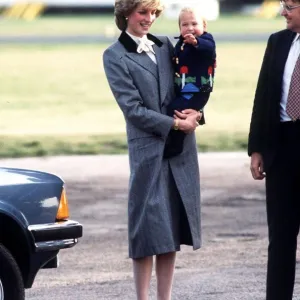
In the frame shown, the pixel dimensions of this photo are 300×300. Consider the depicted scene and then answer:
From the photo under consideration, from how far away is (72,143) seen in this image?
15883 millimetres

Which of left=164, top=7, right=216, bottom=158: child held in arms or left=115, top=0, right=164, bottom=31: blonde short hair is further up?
left=115, top=0, right=164, bottom=31: blonde short hair

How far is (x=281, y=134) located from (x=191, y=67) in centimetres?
58

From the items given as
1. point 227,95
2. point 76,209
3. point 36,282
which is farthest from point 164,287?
point 227,95

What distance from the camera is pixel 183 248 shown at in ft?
29.6

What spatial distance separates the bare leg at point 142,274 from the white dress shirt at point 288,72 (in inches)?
42.1

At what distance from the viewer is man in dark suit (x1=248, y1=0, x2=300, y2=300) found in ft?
18.3

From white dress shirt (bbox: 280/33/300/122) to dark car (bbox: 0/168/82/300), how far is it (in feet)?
4.09

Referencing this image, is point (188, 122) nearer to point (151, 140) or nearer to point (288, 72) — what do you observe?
point (151, 140)

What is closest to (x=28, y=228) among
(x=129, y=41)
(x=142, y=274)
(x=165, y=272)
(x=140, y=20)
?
(x=142, y=274)

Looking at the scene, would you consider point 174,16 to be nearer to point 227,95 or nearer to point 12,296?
point 227,95

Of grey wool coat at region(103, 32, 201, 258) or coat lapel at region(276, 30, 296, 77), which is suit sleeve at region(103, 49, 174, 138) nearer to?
grey wool coat at region(103, 32, 201, 258)

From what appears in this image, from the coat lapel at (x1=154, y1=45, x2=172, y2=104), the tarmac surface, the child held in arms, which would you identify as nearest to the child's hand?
the child held in arms

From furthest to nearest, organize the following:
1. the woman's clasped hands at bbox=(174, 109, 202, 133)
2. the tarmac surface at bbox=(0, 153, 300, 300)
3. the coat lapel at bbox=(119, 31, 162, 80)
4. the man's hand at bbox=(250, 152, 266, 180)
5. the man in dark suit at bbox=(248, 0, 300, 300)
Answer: the tarmac surface at bbox=(0, 153, 300, 300)
the coat lapel at bbox=(119, 31, 162, 80)
the woman's clasped hands at bbox=(174, 109, 202, 133)
the man's hand at bbox=(250, 152, 266, 180)
the man in dark suit at bbox=(248, 0, 300, 300)

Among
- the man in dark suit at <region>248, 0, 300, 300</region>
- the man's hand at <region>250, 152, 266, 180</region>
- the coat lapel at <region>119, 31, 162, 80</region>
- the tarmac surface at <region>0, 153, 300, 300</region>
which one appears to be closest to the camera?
the man in dark suit at <region>248, 0, 300, 300</region>
